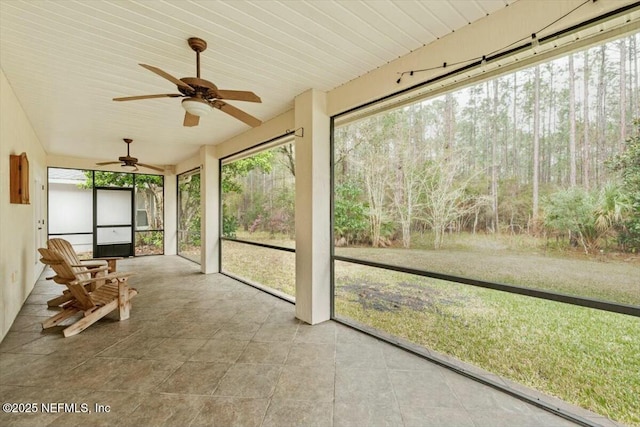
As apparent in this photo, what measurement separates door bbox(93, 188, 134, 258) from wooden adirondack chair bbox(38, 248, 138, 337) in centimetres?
488

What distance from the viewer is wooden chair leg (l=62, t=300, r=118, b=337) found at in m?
2.99

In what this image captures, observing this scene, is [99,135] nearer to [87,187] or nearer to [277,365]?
[87,187]

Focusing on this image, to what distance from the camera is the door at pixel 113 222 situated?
25.4ft

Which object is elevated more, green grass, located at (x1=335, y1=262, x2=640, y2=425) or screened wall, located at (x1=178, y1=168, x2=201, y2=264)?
screened wall, located at (x1=178, y1=168, x2=201, y2=264)

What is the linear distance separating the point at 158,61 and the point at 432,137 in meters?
2.73

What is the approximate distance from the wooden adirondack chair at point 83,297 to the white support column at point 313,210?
2167mm

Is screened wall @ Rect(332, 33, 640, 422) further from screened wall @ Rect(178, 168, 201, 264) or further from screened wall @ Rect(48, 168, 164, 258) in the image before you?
screened wall @ Rect(48, 168, 164, 258)

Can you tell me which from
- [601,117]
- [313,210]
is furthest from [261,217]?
[601,117]

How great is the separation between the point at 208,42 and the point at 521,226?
117 inches

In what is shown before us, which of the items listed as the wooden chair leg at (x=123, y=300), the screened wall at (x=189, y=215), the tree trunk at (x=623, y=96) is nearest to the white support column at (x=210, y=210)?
the screened wall at (x=189, y=215)

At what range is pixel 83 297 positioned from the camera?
3.21 meters

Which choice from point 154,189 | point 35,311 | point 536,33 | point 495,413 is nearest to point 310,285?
point 495,413

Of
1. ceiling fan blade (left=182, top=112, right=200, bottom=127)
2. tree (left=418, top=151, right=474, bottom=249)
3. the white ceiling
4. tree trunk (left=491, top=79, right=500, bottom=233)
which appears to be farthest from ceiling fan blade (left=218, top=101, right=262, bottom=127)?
tree trunk (left=491, top=79, right=500, bottom=233)

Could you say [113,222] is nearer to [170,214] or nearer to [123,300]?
[170,214]
